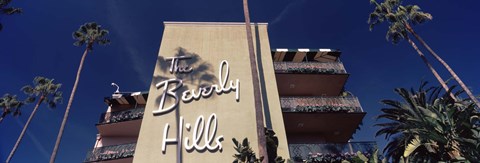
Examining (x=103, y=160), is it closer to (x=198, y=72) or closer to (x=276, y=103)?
(x=198, y=72)

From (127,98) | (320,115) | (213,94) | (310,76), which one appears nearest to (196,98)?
(213,94)

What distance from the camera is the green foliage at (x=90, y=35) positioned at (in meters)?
25.2

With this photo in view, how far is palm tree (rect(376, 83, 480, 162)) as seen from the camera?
473 inches

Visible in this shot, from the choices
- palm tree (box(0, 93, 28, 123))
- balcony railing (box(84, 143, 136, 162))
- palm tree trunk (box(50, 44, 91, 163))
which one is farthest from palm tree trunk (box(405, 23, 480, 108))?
palm tree (box(0, 93, 28, 123))

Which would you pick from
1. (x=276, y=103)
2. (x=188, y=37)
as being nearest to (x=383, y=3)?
(x=276, y=103)

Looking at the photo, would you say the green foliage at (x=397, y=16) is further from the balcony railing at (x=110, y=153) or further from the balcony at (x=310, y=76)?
the balcony railing at (x=110, y=153)

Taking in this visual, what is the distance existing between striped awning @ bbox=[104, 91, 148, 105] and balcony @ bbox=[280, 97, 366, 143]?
36.2 feet

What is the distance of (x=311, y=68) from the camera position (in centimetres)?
2025

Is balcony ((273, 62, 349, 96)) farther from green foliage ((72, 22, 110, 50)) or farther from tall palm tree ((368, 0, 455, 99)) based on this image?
green foliage ((72, 22, 110, 50))

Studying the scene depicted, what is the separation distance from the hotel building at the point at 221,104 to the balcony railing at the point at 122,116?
75 millimetres

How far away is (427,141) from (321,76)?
8.51m

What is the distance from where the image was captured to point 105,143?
2139 cm

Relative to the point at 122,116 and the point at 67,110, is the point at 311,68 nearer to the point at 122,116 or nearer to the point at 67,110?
the point at 122,116

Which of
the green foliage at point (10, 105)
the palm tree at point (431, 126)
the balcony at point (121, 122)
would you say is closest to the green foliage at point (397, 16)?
the palm tree at point (431, 126)
